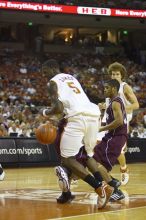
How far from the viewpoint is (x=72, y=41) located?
34750 mm

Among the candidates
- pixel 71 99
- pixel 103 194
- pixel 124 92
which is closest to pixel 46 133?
pixel 71 99

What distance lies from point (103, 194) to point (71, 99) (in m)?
1.22

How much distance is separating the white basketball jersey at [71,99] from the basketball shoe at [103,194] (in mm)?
922

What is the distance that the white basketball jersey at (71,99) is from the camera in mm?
6473

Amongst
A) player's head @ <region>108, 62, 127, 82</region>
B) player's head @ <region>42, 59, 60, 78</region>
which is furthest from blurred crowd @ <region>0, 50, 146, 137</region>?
player's head @ <region>42, 59, 60, 78</region>

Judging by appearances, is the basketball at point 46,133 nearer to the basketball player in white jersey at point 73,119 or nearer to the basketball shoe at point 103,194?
the basketball player in white jersey at point 73,119

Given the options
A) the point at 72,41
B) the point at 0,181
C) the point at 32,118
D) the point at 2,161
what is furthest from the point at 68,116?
the point at 72,41

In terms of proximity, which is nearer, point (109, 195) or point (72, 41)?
point (109, 195)

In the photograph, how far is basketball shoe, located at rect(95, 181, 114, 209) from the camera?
6.09m

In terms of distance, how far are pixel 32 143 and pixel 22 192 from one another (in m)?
6.54

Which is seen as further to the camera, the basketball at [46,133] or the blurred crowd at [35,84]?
the blurred crowd at [35,84]

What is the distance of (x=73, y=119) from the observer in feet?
21.3

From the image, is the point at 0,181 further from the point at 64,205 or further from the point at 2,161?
the point at 2,161

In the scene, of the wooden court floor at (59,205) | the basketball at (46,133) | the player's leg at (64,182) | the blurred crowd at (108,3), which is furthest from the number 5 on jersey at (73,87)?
the blurred crowd at (108,3)
